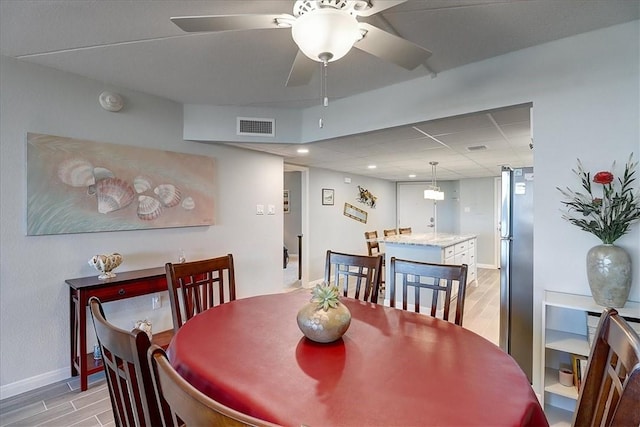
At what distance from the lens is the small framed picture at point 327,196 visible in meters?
5.84

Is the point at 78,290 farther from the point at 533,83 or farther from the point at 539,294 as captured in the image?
the point at 533,83

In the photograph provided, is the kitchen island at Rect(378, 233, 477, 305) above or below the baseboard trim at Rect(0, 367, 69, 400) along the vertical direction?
above

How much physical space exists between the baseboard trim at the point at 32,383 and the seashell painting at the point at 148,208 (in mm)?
1346

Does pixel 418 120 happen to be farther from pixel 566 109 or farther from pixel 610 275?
pixel 610 275

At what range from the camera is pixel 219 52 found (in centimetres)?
214

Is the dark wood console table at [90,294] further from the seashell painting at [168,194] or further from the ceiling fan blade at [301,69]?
the ceiling fan blade at [301,69]

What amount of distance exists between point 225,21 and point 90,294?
7.18 feet

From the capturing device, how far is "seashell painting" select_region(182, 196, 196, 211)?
3.22 m

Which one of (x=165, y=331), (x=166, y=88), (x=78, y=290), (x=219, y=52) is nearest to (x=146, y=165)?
(x=166, y=88)

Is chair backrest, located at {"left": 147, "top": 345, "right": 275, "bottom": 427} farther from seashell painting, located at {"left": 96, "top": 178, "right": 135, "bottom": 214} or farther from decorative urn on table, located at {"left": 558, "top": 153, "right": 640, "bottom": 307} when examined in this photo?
seashell painting, located at {"left": 96, "top": 178, "right": 135, "bottom": 214}

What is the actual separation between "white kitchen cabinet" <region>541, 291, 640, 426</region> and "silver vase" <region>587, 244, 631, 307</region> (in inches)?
2.3

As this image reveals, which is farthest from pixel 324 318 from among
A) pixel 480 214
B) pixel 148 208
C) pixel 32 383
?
pixel 480 214

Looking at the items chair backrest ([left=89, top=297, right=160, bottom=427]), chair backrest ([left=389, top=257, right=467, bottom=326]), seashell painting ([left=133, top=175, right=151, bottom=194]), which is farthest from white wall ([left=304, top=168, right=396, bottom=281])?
chair backrest ([left=89, top=297, right=160, bottom=427])

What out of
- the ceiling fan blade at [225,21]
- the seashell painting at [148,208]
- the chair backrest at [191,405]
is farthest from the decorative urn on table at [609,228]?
the seashell painting at [148,208]
